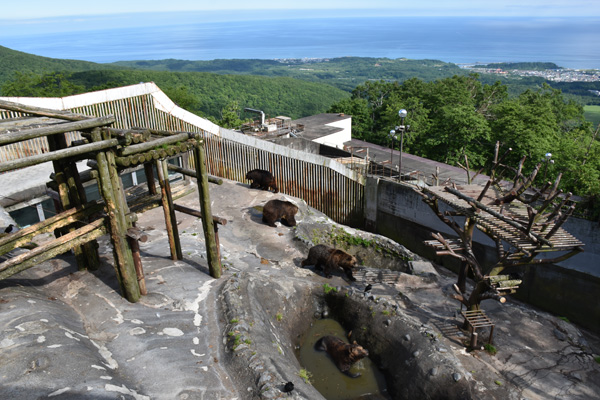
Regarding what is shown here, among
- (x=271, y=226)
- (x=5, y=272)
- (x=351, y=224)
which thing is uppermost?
(x=5, y=272)

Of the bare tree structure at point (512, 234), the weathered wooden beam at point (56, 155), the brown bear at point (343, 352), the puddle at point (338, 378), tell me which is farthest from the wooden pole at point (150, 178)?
the bare tree structure at point (512, 234)

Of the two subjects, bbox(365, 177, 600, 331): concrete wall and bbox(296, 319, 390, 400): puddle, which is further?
bbox(365, 177, 600, 331): concrete wall

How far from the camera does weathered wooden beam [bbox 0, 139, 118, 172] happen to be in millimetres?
6777

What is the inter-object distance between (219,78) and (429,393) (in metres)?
87.1

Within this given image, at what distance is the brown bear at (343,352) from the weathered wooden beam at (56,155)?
24.9 ft

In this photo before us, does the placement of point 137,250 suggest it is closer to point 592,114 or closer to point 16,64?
point 16,64

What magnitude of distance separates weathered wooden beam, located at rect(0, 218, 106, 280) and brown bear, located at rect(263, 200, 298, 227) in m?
8.32

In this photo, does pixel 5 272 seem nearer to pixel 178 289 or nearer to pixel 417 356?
pixel 178 289

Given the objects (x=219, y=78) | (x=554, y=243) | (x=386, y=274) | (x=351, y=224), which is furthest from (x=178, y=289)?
(x=219, y=78)

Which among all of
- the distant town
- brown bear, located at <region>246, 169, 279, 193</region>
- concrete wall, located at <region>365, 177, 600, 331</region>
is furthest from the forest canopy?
the distant town

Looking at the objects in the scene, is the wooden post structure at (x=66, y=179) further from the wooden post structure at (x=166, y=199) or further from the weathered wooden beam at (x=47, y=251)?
the wooden post structure at (x=166, y=199)

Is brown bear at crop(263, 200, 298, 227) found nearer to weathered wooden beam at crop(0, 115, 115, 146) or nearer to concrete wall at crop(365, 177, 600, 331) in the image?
concrete wall at crop(365, 177, 600, 331)

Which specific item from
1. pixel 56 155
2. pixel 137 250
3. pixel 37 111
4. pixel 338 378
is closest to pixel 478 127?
pixel 338 378

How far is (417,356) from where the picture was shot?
10.3 meters
